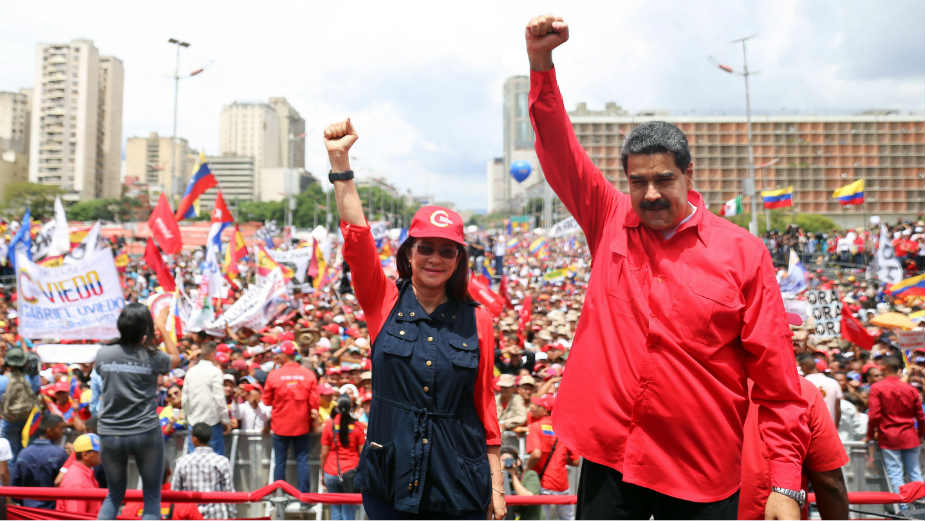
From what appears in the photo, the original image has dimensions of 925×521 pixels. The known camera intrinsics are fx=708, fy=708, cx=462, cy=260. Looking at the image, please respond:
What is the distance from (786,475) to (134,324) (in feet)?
11.6

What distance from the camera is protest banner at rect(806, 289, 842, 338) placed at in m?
12.0

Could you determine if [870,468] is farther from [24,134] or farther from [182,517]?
[24,134]

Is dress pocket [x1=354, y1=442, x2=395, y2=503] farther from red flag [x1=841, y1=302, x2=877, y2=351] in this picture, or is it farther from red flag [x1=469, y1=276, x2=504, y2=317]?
red flag [x1=841, y1=302, x2=877, y2=351]

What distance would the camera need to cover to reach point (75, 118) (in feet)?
415

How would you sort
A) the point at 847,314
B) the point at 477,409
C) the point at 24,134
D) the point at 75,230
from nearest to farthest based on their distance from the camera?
1. the point at 477,409
2. the point at 847,314
3. the point at 75,230
4. the point at 24,134

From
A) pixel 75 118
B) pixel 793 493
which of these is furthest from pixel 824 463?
pixel 75 118

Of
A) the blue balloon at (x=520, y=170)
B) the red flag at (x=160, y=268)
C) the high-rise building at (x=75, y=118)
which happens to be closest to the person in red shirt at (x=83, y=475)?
the red flag at (x=160, y=268)

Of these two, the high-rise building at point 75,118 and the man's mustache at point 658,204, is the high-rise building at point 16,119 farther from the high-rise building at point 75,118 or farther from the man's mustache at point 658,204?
the man's mustache at point 658,204

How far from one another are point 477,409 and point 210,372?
5.35 m

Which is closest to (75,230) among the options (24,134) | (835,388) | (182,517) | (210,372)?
(210,372)

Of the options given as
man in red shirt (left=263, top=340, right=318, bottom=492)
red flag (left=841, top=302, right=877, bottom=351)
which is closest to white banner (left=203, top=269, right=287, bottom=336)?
man in red shirt (left=263, top=340, right=318, bottom=492)

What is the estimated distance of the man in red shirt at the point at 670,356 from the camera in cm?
199

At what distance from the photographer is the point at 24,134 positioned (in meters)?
147

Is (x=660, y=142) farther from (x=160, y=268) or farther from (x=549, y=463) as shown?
(x=160, y=268)
